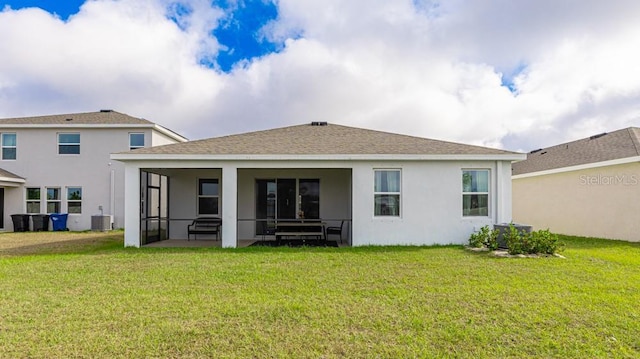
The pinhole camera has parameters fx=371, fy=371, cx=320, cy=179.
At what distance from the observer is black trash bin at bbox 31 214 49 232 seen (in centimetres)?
1736

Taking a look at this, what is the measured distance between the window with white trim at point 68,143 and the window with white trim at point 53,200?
6.07 ft

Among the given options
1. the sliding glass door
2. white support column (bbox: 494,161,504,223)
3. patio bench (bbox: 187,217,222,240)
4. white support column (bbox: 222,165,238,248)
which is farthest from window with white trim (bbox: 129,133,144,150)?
white support column (bbox: 494,161,504,223)

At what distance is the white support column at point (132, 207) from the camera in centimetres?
1071

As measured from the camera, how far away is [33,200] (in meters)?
18.2

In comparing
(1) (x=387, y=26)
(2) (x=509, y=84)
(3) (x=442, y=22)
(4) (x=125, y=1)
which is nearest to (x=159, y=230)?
(4) (x=125, y=1)

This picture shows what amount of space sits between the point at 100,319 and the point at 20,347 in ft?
2.95

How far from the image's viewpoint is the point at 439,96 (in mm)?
16797

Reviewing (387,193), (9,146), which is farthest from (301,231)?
(9,146)

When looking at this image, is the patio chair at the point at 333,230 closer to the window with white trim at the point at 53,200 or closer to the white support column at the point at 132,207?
the white support column at the point at 132,207

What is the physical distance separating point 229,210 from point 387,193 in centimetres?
468

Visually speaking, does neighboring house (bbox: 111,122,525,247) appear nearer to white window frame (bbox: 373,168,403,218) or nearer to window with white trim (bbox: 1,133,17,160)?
white window frame (bbox: 373,168,403,218)

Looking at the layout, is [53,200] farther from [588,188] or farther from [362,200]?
[588,188]

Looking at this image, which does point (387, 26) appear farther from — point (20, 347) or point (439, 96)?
point (20, 347)

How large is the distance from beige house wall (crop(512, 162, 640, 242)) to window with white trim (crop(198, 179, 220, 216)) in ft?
46.1
